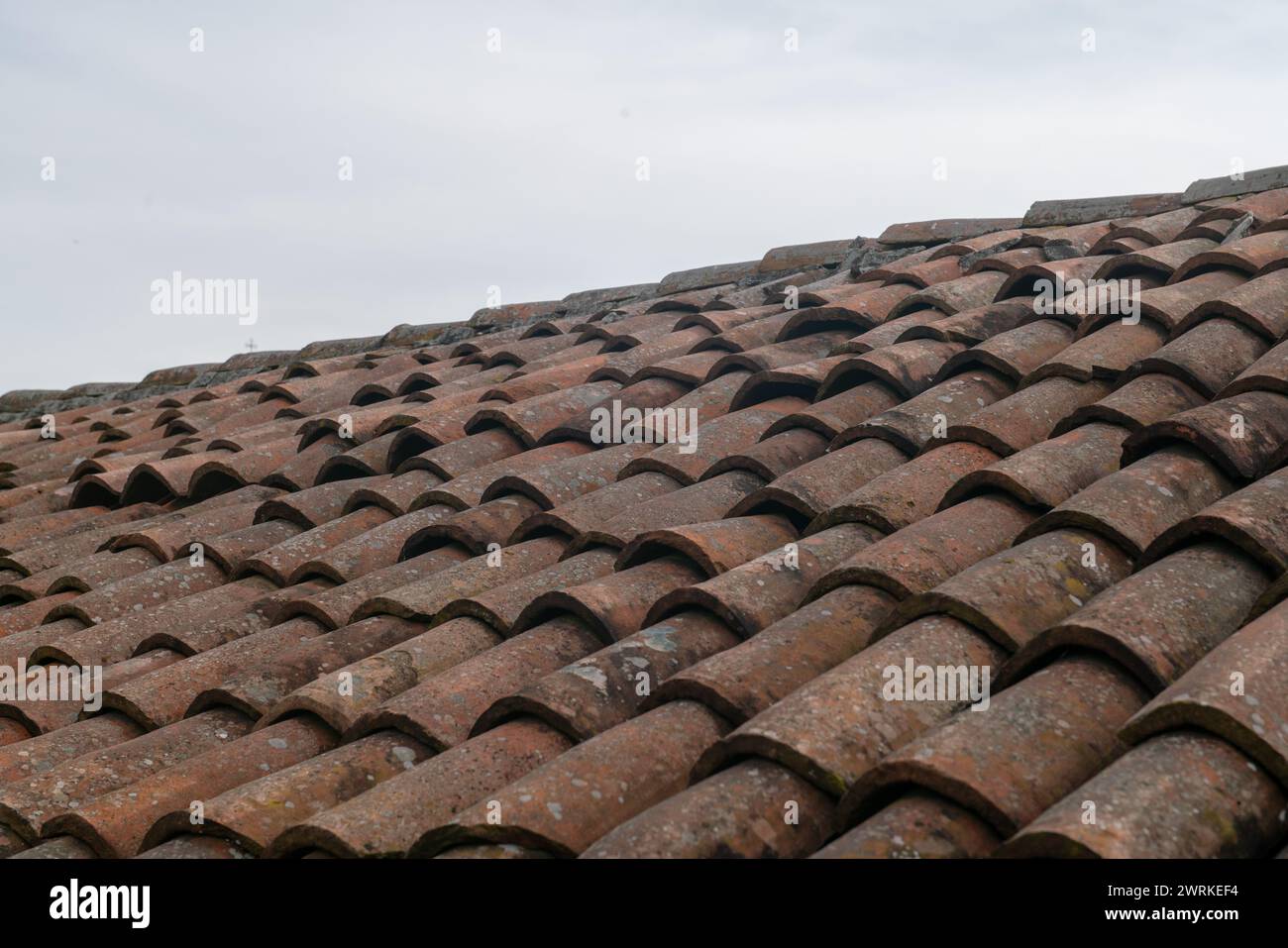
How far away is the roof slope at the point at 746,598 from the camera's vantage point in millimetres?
2398

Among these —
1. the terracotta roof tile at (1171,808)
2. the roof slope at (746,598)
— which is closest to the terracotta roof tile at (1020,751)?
the roof slope at (746,598)

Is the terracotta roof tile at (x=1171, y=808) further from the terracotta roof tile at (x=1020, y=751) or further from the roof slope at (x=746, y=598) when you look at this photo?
the terracotta roof tile at (x=1020, y=751)

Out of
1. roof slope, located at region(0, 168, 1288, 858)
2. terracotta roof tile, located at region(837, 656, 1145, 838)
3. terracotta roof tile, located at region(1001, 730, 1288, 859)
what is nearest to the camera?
terracotta roof tile, located at region(1001, 730, 1288, 859)

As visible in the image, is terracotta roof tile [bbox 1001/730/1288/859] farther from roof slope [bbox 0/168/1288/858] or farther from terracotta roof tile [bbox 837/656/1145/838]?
terracotta roof tile [bbox 837/656/1145/838]

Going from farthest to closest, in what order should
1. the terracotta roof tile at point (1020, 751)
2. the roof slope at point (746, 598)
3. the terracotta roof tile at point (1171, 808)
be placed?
1. the roof slope at point (746, 598)
2. the terracotta roof tile at point (1020, 751)
3. the terracotta roof tile at point (1171, 808)

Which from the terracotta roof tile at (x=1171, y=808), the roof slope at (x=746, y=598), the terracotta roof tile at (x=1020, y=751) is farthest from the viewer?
the roof slope at (x=746, y=598)

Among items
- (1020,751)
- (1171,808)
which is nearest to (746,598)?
(1020,751)

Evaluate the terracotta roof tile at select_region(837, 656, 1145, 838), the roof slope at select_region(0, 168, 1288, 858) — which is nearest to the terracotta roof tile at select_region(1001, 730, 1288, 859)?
the roof slope at select_region(0, 168, 1288, 858)

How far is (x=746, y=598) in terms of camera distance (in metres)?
3.30

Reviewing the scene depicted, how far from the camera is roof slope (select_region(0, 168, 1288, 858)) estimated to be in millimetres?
2398

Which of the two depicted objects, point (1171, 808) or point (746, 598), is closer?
point (1171, 808)

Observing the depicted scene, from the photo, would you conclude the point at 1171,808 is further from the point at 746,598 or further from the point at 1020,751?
the point at 746,598

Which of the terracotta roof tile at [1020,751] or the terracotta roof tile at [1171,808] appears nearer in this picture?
the terracotta roof tile at [1171,808]
